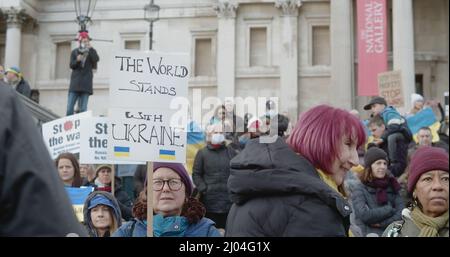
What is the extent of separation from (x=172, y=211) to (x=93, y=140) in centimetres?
412

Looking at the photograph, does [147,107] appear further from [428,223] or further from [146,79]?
[428,223]

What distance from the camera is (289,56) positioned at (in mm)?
29859

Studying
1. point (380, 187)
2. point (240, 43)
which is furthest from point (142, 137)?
point (240, 43)

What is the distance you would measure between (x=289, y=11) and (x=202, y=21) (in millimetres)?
4301

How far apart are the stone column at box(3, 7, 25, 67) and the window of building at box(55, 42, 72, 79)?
2.03m

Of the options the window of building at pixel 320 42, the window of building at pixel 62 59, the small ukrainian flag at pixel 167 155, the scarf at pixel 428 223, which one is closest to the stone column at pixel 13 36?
the window of building at pixel 62 59

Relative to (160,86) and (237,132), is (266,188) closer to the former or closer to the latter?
(160,86)

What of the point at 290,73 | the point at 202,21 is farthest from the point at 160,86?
the point at 202,21

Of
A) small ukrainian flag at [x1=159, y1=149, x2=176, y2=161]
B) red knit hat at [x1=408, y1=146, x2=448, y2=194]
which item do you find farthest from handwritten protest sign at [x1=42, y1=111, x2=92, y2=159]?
red knit hat at [x1=408, y1=146, x2=448, y2=194]

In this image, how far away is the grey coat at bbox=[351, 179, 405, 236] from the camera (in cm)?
662

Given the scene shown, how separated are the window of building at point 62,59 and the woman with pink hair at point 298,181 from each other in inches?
1198

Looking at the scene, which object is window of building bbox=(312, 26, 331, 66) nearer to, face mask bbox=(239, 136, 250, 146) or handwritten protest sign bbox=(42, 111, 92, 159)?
face mask bbox=(239, 136, 250, 146)

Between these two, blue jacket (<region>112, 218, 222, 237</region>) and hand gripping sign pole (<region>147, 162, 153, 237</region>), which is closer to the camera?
blue jacket (<region>112, 218, 222, 237</region>)

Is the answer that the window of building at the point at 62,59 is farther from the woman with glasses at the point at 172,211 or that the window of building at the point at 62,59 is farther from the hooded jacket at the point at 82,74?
the woman with glasses at the point at 172,211
